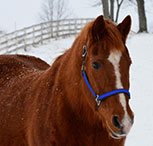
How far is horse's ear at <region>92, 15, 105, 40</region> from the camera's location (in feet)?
11.1

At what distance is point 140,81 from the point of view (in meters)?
13.9

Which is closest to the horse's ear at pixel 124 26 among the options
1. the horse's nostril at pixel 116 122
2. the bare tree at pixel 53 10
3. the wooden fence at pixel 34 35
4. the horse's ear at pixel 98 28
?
the horse's ear at pixel 98 28

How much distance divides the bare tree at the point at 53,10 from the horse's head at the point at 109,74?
2176 inches

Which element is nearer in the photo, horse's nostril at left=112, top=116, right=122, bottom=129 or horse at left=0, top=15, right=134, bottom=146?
horse's nostril at left=112, top=116, right=122, bottom=129

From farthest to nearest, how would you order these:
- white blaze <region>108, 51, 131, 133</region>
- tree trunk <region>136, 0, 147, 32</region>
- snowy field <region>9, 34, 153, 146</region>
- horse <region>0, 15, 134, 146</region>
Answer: tree trunk <region>136, 0, 147, 32</region>, snowy field <region>9, 34, 153, 146</region>, horse <region>0, 15, 134, 146</region>, white blaze <region>108, 51, 131, 133</region>

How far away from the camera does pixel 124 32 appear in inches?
142

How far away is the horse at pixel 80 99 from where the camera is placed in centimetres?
324

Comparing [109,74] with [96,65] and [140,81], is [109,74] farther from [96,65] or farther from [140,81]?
[140,81]

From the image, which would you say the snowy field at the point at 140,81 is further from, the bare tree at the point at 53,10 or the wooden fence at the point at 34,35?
the bare tree at the point at 53,10

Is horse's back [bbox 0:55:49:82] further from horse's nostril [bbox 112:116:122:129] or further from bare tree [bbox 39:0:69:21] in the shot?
bare tree [bbox 39:0:69:21]

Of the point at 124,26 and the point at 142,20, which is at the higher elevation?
the point at 142,20

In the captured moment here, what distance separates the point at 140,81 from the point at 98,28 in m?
10.7

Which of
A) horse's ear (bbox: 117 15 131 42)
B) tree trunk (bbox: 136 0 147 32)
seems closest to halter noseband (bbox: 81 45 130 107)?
horse's ear (bbox: 117 15 131 42)

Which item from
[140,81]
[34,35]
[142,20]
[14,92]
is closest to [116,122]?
[14,92]
